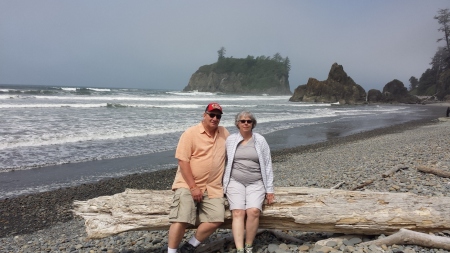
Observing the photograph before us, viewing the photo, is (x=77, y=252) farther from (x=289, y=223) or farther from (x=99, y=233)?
(x=289, y=223)

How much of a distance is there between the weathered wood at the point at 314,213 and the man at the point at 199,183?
268 millimetres

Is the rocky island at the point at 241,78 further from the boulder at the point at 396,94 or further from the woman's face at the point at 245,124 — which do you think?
the woman's face at the point at 245,124

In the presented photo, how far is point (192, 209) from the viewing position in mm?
3752

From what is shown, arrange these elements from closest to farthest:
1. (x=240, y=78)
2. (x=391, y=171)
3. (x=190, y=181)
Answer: (x=190, y=181), (x=391, y=171), (x=240, y=78)

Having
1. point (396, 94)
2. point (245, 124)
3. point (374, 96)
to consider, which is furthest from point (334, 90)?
point (245, 124)

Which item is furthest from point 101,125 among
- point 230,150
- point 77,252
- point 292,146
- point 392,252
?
point 392,252

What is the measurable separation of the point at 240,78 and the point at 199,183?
141860 mm

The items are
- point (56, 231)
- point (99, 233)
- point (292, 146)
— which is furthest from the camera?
point (292, 146)

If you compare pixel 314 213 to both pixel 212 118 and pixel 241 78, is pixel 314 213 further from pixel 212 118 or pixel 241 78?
pixel 241 78

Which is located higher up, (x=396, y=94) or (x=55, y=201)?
(x=396, y=94)

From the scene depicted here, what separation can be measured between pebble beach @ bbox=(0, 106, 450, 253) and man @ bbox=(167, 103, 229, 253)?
2.07 ft

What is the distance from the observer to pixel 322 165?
1037 cm

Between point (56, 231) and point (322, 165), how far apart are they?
7670 millimetres

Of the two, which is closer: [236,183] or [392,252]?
[392,252]
